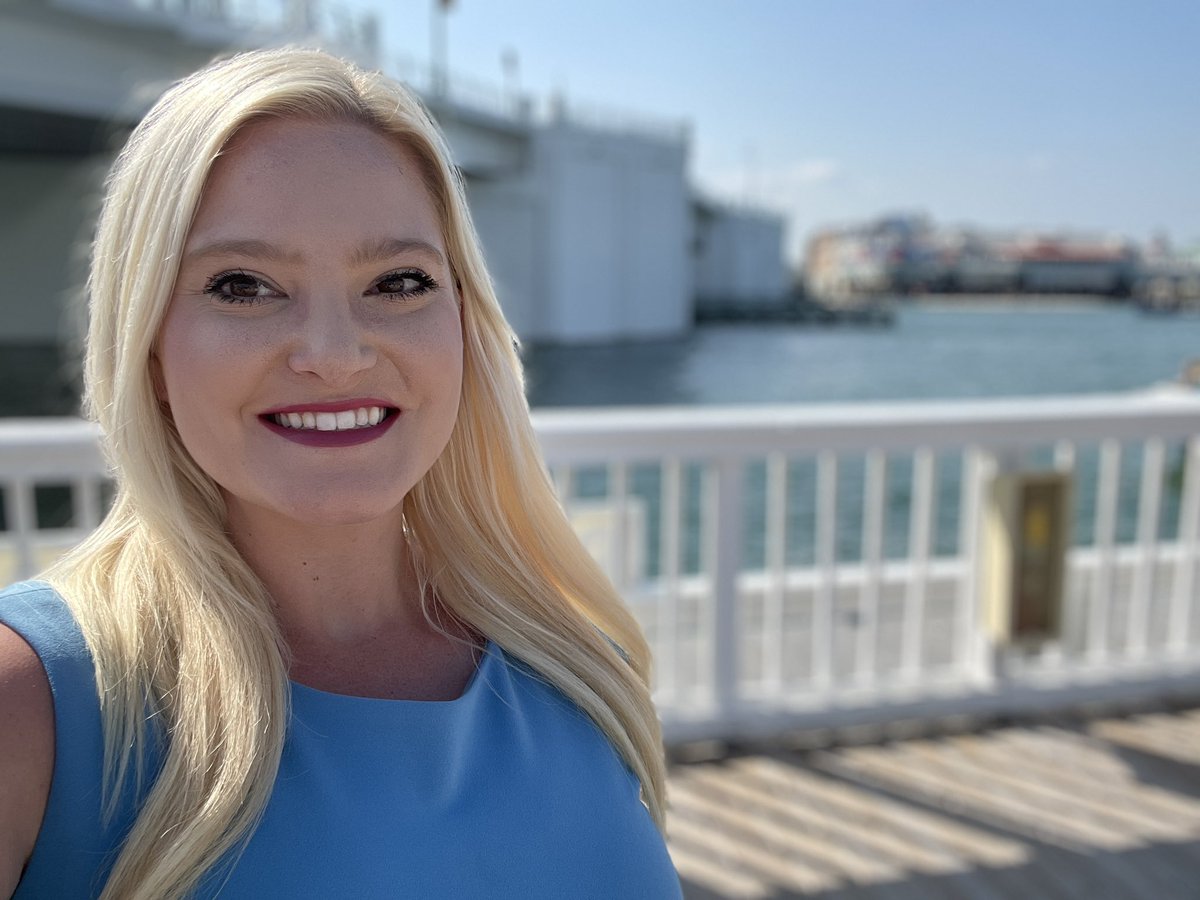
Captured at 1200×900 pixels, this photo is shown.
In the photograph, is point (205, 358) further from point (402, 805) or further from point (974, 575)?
point (974, 575)

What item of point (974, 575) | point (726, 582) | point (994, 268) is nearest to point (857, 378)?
point (974, 575)

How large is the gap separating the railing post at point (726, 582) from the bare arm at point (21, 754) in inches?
106

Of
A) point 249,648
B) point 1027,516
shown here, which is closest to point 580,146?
point 1027,516

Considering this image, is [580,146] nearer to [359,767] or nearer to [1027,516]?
[1027,516]

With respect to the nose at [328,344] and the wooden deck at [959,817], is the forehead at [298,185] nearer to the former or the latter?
the nose at [328,344]

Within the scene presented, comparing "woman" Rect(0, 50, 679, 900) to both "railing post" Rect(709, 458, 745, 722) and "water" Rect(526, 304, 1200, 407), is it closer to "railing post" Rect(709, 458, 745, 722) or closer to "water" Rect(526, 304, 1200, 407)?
"railing post" Rect(709, 458, 745, 722)

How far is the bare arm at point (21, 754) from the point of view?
0.79 m

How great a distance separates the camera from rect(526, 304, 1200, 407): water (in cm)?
3459

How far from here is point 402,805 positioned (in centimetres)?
93

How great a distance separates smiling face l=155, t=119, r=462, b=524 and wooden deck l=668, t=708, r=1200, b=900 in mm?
2073

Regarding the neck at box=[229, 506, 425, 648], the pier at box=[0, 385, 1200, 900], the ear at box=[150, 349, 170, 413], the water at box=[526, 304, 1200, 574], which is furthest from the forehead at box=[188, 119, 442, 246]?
the water at box=[526, 304, 1200, 574]

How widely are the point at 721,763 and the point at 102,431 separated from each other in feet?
8.91

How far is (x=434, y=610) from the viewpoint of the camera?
1209 mm

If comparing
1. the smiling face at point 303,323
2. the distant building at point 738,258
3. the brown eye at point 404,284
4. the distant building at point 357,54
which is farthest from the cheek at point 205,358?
the distant building at point 738,258
